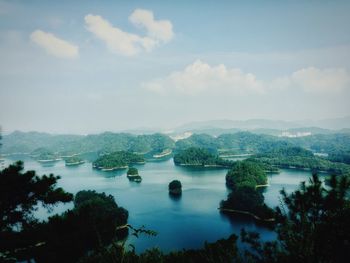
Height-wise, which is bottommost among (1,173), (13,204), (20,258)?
(20,258)

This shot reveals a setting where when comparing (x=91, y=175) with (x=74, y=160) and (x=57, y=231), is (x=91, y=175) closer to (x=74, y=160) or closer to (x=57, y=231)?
(x=74, y=160)

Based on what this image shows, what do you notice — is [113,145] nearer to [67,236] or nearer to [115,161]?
[115,161]

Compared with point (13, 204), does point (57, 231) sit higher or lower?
lower

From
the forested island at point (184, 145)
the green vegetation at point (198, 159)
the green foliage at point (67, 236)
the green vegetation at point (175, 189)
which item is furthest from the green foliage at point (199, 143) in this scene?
the green foliage at point (67, 236)

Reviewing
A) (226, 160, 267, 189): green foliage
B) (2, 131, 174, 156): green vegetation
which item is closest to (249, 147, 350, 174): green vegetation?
(226, 160, 267, 189): green foliage

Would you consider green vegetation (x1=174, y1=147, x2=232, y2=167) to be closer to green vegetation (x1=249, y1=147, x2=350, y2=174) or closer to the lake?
the lake

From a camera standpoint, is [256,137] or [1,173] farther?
[256,137]

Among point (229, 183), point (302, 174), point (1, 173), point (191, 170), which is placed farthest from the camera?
point (191, 170)

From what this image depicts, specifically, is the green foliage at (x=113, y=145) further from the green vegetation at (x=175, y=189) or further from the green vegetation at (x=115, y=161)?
the green vegetation at (x=175, y=189)

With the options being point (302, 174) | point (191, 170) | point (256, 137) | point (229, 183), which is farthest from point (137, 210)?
point (256, 137)
